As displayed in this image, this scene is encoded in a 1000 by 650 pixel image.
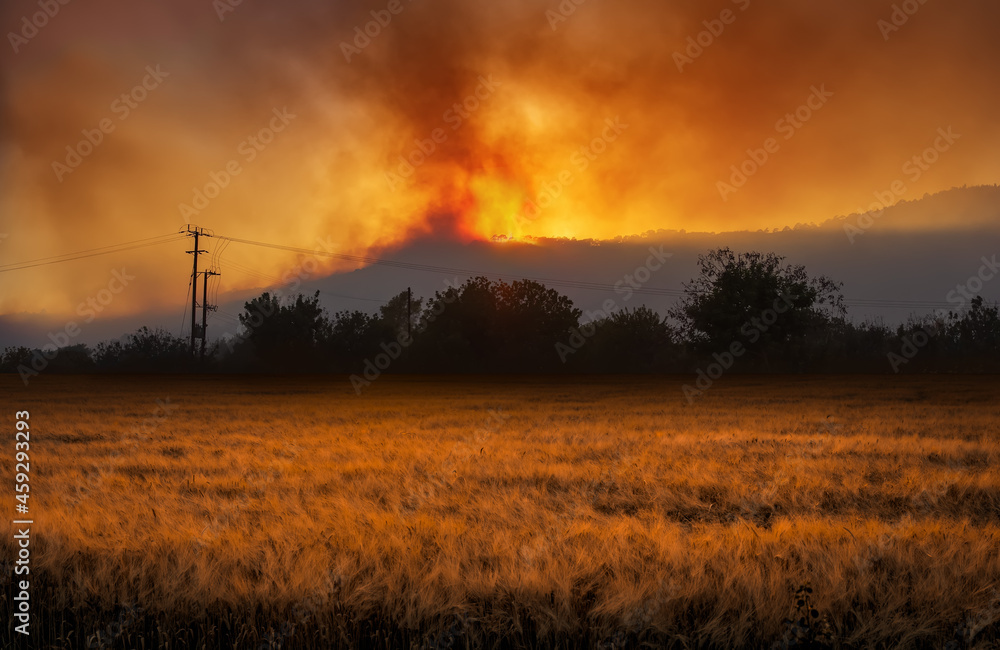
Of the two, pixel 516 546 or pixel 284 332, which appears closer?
pixel 516 546

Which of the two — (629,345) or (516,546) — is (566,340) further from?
(516,546)

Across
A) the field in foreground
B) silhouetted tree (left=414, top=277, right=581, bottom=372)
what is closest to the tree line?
silhouetted tree (left=414, top=277, right=581, bottom=372)

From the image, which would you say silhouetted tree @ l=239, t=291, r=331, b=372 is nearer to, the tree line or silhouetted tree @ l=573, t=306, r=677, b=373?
the tree line

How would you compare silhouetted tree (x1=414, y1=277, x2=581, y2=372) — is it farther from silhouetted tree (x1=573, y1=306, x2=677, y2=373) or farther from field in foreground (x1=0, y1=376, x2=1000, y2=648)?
field in foreground (x1=0, y1=376, x2=1000, y2=648)

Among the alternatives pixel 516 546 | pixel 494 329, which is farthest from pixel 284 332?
pixel 516 546

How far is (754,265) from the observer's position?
8750cm

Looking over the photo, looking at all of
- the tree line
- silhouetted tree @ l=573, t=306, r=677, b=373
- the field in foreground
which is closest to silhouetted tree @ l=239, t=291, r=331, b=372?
the tree line

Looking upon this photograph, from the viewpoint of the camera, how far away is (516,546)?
20.4 ft

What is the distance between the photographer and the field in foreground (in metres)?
4.61

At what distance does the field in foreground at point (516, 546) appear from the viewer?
15.1ft

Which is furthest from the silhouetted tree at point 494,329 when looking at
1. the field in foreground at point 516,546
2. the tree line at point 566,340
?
the field in foreground at point 516,546

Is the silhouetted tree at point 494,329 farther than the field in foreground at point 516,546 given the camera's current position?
Yes

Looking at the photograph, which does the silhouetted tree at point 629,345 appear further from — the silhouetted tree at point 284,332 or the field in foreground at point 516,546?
the field in foreground at point 516,546

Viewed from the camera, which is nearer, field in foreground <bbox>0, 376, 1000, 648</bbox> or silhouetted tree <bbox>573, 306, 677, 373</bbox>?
field in foreground <bbox>0, 376, 1000, 648</bbox>
